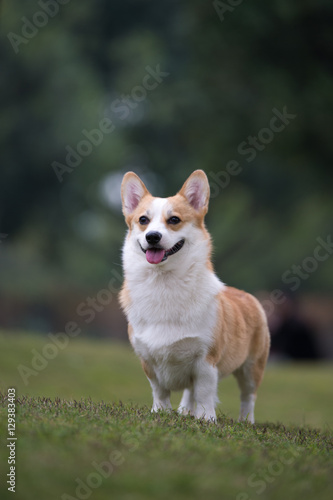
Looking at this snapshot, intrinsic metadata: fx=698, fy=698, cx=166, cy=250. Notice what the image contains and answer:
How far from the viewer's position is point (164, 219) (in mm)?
6180

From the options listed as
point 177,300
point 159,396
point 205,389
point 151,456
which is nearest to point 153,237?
point 177,300

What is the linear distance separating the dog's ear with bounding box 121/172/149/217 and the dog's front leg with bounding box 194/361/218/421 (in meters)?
1.67

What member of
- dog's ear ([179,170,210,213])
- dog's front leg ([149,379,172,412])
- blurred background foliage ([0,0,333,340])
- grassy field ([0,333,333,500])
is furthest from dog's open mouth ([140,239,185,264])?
blurred background foliage ([0,0,333,340])

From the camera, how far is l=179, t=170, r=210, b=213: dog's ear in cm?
653

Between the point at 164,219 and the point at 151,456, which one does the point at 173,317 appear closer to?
the point at 164,219

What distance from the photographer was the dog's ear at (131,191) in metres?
6.67

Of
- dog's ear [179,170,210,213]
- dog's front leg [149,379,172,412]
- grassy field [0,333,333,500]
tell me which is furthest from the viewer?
dog's ear [179,170,210,213]

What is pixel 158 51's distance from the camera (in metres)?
25.2

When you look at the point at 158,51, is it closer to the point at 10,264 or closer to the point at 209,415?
the point at 10,264

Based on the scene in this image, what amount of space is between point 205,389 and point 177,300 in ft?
2.69

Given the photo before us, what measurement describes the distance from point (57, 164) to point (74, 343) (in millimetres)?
11017

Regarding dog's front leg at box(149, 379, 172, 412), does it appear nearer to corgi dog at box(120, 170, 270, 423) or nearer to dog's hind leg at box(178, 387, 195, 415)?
corgi dog at box(120, 170, 270, 423)

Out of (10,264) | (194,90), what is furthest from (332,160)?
(10,264)

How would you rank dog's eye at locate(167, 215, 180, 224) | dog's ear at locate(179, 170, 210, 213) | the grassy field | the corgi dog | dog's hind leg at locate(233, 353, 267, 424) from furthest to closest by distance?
dog's hind leg at locate(233, 353, 267, 424) < dog's ear at locate(179, 170, 210, 213) < dog's eye at locate(167, 215, 180, 224) < the corgi dog < the grassy field
